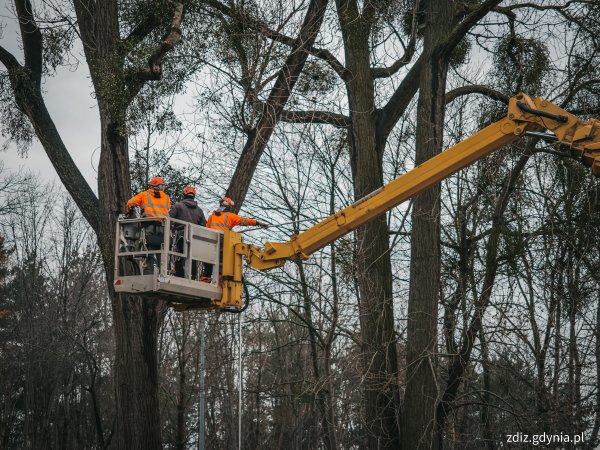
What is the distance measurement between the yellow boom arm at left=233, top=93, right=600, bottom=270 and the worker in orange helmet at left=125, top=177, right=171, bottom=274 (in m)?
0.95

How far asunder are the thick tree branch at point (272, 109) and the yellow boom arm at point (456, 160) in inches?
111

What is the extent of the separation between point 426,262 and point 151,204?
5423 millimetres

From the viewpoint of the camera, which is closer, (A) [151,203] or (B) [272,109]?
(A) [151,203]

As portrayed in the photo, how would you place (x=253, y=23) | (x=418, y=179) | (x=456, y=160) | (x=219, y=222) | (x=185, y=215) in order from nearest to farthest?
(x=456, y=160) → (x=418, y=179) → (x=185, y=215) → (x=219, y=222) → (x=253, y=23)

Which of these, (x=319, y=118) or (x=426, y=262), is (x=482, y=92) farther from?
(x=426, y=262)

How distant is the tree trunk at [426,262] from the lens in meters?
14.2

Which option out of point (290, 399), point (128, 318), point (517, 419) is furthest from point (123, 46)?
point (290, 399)

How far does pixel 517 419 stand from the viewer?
48.6 feet

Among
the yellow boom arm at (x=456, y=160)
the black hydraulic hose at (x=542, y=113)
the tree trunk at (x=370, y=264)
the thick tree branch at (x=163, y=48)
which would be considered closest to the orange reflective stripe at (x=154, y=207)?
the yellow boom arm at (x=456, y=160)

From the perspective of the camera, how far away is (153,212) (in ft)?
35.2

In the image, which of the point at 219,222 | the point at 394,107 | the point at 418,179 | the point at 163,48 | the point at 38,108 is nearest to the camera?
the point at 418,179

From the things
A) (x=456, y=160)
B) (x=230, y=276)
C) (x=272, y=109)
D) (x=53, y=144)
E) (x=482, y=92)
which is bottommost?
(x=230, y=276)

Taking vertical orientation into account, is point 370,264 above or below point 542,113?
below

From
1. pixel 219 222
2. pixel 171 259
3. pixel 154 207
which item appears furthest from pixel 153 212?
pixel 219 222
